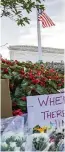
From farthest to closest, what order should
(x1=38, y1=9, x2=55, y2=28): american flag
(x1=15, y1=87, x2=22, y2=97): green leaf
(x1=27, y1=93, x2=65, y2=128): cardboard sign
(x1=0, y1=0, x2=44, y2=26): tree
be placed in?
1. (x1=38, y1=9, x2=55, y2=28): american flag
2. (x1=0, y1=0, x2=44, y2=26): tree
3. (x1=15, y1=87, x2=22, y2=97): green leaf
4. (x1=27, y1=93, x2=65, y2=128): cardboard sign

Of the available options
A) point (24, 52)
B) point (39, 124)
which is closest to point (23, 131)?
point (39, 124)

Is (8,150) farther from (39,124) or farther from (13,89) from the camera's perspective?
(13,89)

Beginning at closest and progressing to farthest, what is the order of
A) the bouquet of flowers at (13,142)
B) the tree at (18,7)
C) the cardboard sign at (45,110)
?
the bouquet of flowers at (13,142), the cardboard sign at (45,110), the tree at (18,7)

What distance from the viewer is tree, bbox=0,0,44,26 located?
376cm

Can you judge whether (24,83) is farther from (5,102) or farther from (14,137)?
(14,137)

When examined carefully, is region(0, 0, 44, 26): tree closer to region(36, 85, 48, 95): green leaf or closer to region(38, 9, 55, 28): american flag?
region(36, 85, 48, 95): green leaf

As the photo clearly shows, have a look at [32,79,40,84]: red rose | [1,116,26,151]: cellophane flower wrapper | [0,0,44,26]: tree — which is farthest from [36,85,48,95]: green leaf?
[0,0,44,26]: tree

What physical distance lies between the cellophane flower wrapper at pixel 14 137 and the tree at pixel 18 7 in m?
2.62

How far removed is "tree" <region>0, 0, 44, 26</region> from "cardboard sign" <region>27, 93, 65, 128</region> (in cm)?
245

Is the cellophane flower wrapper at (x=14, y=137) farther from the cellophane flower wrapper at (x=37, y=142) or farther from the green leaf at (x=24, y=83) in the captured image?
the green leaf at (x=24, y=83)

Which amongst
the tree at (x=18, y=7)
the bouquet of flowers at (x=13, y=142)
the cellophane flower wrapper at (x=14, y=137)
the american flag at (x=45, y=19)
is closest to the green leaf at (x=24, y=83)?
the cellophane flower wrapper at (x=14, y=137)

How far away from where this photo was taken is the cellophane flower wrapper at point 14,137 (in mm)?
1175

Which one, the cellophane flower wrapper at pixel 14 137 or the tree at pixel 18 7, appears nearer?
the cellophane flower wrapper at pixel 14 137

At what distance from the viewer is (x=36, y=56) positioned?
37.0ft
